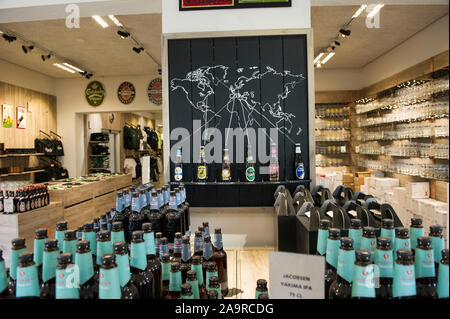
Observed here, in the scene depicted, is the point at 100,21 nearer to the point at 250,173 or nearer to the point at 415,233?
the point at 250,173

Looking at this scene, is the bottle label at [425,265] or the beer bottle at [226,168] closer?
the bottle label at [425,265]

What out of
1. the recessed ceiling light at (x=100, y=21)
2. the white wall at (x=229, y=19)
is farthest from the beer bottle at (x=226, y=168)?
the recessed ceiling light at (x=100, y=21)

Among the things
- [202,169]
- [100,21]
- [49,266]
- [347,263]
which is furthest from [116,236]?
[100,21]

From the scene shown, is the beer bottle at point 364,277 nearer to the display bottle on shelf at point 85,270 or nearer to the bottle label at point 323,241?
the bottle label at point 323,241

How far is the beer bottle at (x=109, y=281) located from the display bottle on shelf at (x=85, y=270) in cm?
9

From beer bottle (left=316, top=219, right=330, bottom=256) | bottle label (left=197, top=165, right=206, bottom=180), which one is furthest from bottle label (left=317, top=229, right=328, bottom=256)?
bottle label (left=197, top=165, right=206, bottom=180)

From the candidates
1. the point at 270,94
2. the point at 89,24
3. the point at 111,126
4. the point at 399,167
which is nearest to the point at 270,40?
the point at 270,94

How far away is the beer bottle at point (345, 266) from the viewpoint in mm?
924

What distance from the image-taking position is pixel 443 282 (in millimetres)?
856

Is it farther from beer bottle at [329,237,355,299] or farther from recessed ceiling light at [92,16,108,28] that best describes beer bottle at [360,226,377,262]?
recessed ceiling light at [92,16,108,28]

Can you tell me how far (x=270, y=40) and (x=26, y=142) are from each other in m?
6.70

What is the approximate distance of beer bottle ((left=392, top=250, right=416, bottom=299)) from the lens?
84 centimetres

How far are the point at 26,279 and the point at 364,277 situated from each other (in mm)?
868
